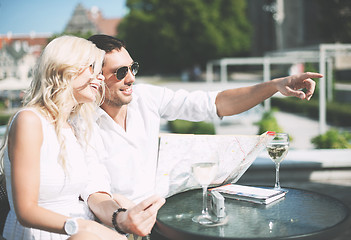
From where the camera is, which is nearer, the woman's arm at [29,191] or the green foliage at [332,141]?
the woman's arm at [29,191]

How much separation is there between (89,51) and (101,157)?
0.68m

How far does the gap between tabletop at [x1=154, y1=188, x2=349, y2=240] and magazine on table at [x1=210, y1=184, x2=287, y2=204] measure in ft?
0.09

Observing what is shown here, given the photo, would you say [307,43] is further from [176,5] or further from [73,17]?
[73,17]

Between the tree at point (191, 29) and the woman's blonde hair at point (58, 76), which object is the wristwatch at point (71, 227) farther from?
the tree at point (191, 29)

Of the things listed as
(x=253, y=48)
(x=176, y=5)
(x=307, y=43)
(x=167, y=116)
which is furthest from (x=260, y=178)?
(x=253, y=48)

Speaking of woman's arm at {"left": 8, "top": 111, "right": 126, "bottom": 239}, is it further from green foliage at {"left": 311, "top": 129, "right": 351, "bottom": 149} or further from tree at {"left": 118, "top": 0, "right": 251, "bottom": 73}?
tree at {"left": 118, "top": 0, "right": 251, "bottom": 73}

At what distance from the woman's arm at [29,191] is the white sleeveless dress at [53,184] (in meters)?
0.13

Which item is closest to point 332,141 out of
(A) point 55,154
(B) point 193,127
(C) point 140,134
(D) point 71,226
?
(B) point 193,127

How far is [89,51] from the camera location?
6.57 feet

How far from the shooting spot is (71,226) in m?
1.64

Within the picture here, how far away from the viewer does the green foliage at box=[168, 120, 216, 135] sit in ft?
27.9

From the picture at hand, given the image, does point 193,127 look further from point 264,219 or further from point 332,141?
point 264,219

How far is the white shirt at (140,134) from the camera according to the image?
241 centimetres

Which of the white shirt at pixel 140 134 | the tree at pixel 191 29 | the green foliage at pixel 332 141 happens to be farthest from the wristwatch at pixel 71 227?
the tree at pixel 191 29
